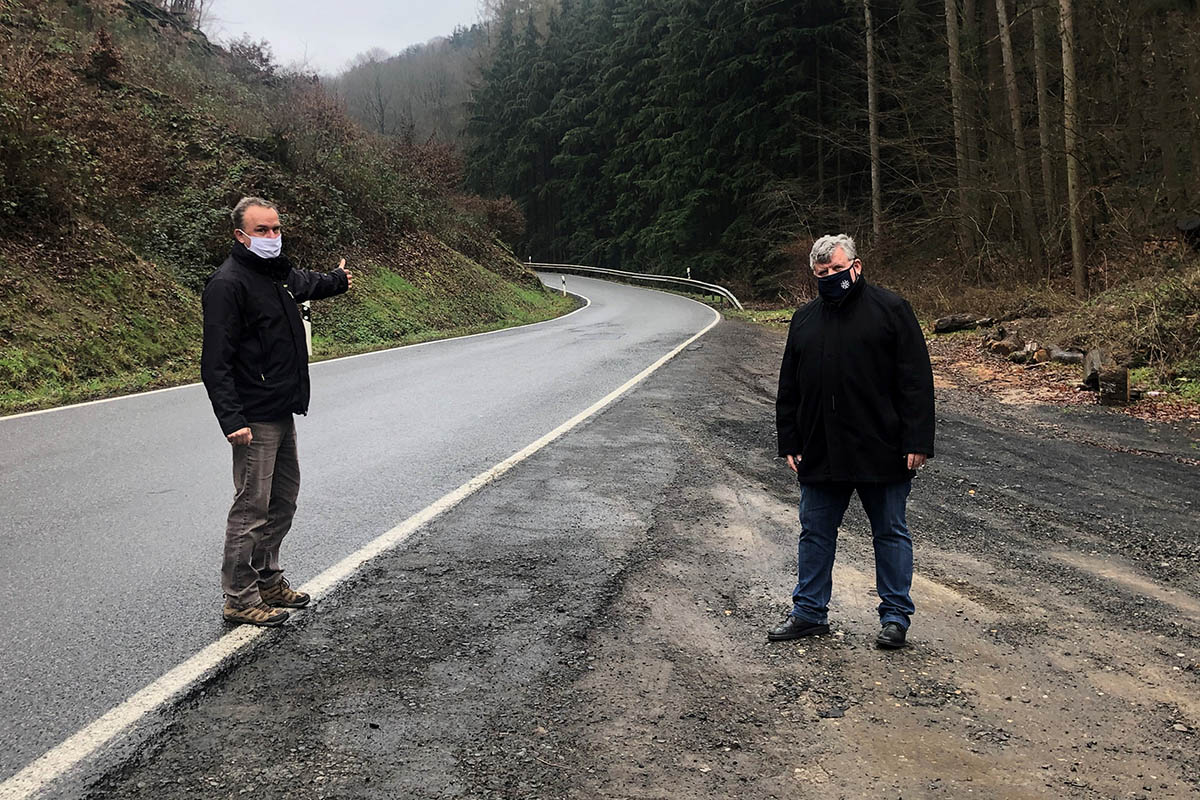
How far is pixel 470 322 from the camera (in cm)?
2898

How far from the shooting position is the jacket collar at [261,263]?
14.6 ft

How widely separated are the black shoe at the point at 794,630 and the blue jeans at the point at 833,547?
2 centimetres

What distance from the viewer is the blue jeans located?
4312 millimetres

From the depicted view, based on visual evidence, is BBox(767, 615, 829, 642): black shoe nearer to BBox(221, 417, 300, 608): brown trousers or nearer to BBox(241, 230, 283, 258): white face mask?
Answer: BBox(221, 417, 300, 608): brown trousers

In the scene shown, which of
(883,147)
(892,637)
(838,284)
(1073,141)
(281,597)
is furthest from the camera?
(883,147)

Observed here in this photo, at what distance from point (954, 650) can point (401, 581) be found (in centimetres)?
281

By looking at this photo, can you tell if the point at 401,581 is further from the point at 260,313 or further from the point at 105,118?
the point at 105,118

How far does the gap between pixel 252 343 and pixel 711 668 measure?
8.77ft

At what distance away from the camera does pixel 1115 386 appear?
10711 millimetres

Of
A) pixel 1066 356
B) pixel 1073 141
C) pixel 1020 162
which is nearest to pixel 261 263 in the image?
pixel 1066 356

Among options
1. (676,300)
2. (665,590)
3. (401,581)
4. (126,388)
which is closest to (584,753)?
(665,590)

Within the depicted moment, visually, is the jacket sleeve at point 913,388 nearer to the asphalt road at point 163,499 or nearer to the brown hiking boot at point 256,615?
the brown hiking boot at point 256,615

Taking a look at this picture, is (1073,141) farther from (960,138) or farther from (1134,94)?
(960,138)

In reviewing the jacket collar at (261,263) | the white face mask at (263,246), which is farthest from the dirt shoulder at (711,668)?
the white face mask at (263,246)
